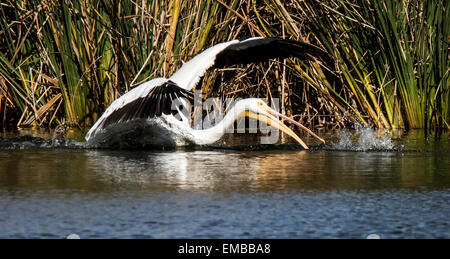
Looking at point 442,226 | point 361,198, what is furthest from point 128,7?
point 442,226

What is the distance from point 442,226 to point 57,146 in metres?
5.22

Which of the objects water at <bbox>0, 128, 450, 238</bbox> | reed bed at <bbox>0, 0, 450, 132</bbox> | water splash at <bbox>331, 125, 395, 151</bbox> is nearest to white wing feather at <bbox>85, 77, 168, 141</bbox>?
water at <bbox>0, 128, 450, 238</bbox>

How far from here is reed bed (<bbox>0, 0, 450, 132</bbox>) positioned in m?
9.91

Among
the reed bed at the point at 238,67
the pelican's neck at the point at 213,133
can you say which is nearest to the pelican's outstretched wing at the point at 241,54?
the reed bed at the point at 238,67

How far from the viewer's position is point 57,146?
870cm

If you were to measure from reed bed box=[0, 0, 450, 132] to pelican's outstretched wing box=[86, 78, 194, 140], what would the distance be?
1.29m

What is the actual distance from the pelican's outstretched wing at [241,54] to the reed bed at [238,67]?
1.46 ft

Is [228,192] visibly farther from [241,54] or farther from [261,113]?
[241,54]

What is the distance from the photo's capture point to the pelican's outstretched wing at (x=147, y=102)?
25.3 feet

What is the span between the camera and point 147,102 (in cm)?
794

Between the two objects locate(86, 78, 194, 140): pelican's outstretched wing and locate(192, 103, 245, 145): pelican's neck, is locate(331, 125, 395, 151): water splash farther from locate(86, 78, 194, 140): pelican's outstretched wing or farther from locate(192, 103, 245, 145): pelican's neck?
locate(86, 78, 194, 140): pelican's outstretched wing

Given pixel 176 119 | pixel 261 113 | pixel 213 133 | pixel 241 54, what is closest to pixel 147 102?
pixel 176 119

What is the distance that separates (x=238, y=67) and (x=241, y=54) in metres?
1.56
